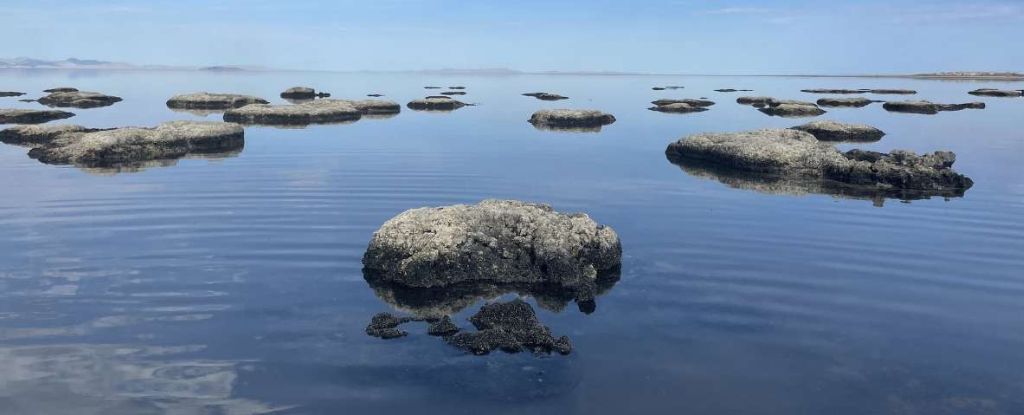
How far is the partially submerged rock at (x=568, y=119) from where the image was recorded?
6475 cm

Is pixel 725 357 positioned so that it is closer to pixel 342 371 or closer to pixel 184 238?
pixel 342 371

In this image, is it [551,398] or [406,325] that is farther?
[406,325]

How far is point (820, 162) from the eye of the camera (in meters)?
33.5

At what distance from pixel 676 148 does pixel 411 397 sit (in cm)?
3419

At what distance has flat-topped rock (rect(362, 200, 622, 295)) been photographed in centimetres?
1644

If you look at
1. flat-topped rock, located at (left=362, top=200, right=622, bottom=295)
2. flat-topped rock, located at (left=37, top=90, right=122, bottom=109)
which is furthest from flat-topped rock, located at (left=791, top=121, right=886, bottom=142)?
flat-topped rock, located at (left=37, top=90, right=122, bottom=109)

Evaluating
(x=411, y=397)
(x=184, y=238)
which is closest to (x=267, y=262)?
(x=184, y=238)

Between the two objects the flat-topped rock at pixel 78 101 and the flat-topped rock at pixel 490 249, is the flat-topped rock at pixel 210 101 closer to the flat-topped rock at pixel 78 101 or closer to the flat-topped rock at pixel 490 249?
the flat-topped rock at pixel 78 101

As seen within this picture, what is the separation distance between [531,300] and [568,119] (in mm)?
50968

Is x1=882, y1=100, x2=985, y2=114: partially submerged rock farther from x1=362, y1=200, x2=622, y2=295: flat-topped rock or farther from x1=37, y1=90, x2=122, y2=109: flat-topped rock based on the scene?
x1=37, y1=90, x2=122, y2=109: flat-topped rock

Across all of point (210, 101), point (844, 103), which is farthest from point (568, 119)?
point (844, 103)

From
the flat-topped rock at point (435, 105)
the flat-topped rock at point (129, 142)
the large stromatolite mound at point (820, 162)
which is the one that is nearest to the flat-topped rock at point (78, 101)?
the flat-topped rock at point (435, 105)

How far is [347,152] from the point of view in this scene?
136 ft

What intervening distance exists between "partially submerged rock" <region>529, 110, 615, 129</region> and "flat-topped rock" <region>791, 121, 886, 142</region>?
18.3 metres
